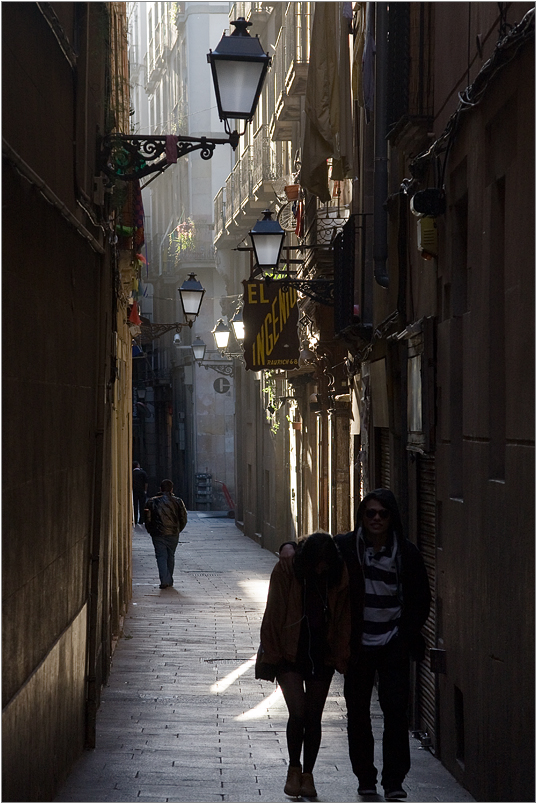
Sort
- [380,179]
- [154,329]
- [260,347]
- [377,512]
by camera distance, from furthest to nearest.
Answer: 1. [154,329]
2. [260,347]
3. [380,179]
4. [377,512]

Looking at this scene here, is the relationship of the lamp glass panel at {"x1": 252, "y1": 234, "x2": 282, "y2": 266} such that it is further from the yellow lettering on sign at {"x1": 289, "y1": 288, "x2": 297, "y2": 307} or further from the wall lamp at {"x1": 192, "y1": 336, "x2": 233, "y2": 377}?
the wall lamp at {"x1": 192, "y1": 336, "x2": 233, "y2": 377}

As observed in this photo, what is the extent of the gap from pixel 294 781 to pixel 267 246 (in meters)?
10.1

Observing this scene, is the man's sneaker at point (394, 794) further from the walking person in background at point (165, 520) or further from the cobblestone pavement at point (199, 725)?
the walking person in background at point (165, 520)

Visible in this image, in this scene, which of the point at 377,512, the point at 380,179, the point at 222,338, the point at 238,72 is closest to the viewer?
the point at 377,512

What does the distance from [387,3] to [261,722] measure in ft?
21.6

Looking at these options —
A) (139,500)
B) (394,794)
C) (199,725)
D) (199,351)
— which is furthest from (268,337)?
(199,351)

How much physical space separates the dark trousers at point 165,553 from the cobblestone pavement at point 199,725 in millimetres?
1283

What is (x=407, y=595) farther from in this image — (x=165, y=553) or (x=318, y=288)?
(x=165, y=553)

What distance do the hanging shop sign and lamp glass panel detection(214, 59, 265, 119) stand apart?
820cm

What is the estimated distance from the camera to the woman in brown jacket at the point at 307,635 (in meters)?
6.86

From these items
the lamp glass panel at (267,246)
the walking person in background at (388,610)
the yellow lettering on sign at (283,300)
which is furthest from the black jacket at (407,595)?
the yellow lettering on sign at (283,300)

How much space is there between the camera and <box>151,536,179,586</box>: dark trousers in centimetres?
1984

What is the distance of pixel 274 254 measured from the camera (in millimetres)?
16234

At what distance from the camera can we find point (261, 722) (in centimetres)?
1008
